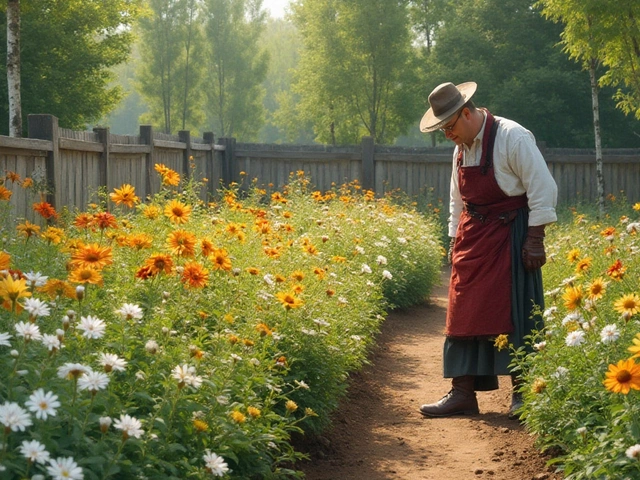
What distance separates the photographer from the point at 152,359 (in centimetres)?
356

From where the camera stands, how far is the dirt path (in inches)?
183

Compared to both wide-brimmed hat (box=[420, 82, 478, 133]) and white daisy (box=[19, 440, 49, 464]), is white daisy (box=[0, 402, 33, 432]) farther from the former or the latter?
wide-brimmed hat (box=[420, 82, 478, 133])

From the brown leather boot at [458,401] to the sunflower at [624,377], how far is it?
8.94 feet

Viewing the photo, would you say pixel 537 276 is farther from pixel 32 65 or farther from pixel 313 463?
pixel 32 65

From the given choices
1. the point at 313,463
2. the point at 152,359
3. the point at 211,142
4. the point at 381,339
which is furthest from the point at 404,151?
the point at 152,359

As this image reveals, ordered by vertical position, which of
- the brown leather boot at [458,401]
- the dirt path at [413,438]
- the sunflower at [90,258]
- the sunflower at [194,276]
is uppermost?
the sunflower at [90,258]

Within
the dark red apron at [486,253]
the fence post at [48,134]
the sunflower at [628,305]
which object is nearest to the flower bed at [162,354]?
the dark red apron at [486,253]

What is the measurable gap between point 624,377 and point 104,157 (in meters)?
8.72

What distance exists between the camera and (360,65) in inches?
1152

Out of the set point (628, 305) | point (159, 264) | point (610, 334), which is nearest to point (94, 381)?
point (159, 264)

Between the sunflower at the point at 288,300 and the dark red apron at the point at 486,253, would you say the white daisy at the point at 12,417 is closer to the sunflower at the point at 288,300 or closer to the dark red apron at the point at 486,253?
the sunflower at the point at 288,300

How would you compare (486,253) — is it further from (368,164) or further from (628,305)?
(368,164)

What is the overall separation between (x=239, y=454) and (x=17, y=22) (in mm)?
12659

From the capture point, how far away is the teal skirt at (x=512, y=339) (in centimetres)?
554
